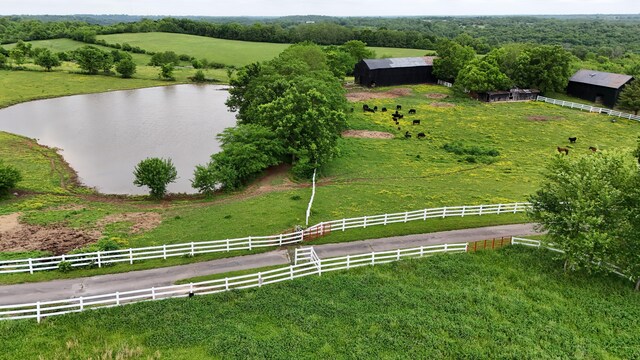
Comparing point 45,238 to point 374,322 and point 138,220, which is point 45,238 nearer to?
point 138,220

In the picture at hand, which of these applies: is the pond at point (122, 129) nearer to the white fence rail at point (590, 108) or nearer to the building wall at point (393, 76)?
the building wall at point (393, 76)

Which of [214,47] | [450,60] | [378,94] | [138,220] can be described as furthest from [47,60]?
[138,220]

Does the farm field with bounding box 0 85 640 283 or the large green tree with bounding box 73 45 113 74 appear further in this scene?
the large green tree with bounding box 73 45 113 74

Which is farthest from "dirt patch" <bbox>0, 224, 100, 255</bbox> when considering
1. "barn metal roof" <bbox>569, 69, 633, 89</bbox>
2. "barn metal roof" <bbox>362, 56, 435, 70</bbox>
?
"barn metal roof" <bbox>569, 69, 633, 89</bbox>

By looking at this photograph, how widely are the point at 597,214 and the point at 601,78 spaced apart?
191 feet

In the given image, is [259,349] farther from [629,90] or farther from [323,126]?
[629,90]

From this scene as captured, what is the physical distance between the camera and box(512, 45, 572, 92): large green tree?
70.7 metres

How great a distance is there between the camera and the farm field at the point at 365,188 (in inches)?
1085

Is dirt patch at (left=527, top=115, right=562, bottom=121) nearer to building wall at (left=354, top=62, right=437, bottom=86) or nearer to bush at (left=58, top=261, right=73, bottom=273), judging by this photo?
building wall at (left=354, top=62, right=437, bottom=86)

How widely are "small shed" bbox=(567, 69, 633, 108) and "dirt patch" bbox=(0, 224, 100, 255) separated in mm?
70023

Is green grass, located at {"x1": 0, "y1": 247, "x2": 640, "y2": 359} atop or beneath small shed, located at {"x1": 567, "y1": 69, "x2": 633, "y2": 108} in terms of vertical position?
beneath

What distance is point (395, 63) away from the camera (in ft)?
263

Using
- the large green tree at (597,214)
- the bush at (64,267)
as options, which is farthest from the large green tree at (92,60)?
the large green tree at (597,214)

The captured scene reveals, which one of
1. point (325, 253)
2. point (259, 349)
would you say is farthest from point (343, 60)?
point (259, 349)
